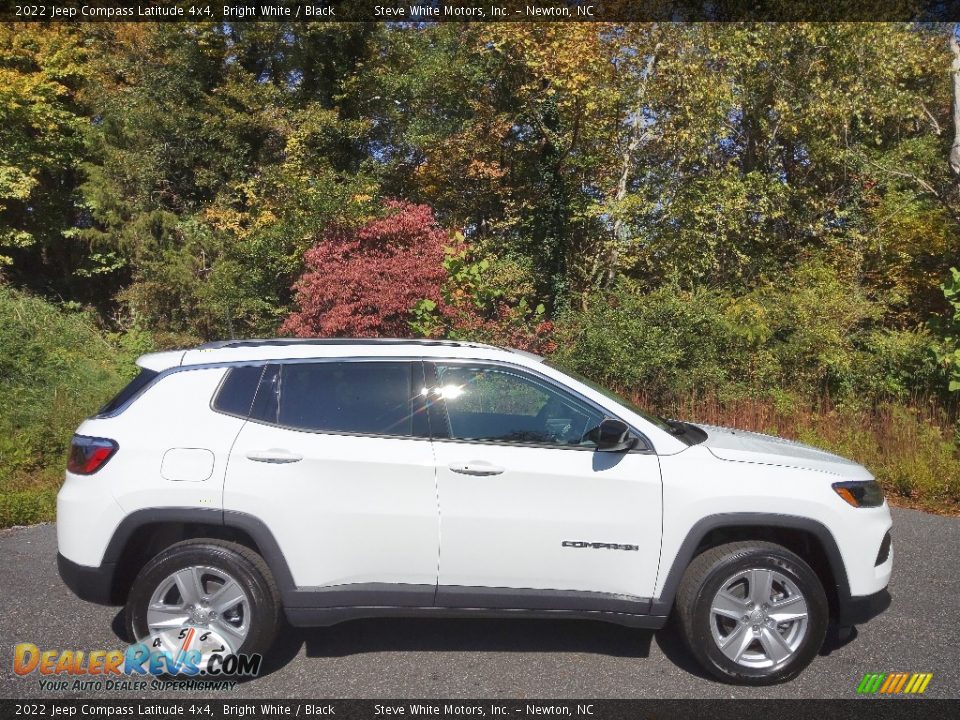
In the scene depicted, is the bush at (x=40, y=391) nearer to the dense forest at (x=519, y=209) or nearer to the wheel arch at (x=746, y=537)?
the dense forest at (x=519, y=209)

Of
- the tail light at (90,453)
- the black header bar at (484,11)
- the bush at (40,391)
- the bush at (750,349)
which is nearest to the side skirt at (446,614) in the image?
the tail light at (90,453)

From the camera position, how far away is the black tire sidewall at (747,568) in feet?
12.5

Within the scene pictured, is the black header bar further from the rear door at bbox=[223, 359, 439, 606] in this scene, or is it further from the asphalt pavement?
the rear door at bbox=[223, 359, 439, 606]

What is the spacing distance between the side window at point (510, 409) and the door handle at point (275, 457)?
2.69 feet

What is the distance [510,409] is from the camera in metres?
4.14

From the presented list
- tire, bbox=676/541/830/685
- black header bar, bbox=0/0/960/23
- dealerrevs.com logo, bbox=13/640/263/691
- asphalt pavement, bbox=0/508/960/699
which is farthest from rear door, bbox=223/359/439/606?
black header bar, bbox=0/0/960/23

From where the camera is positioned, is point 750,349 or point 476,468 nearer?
point 476,468

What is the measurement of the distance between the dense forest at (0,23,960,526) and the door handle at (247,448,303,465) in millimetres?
4359

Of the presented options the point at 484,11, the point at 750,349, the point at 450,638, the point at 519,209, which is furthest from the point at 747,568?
the point at 484,11

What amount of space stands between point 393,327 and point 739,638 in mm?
8382

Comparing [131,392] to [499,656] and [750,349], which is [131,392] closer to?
[499,656]

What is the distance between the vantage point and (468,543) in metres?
3.79

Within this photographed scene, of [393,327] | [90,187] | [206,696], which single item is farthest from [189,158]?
[206,696]

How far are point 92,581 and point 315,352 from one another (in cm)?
163
